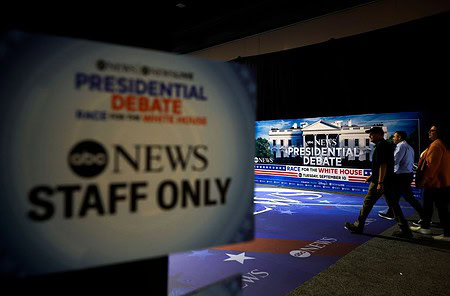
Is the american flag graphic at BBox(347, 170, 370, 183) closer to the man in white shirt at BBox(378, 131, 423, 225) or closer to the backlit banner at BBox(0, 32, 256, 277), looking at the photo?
the man in white shirt at BBox(378, 131, 423, 225)

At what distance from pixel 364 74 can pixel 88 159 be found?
19.7 ft

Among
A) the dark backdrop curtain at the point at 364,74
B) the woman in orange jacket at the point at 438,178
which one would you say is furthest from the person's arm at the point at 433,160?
the dark backdrop curtain at the point at 364,74

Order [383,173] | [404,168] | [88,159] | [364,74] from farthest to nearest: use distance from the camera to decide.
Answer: [364,74]
[404,168]
[383,173]
[88,159]

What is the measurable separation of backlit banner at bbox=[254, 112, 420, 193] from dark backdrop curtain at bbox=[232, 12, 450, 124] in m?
0.20

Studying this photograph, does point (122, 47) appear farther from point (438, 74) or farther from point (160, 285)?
point (438, 74)

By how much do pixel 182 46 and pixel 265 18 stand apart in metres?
2.73

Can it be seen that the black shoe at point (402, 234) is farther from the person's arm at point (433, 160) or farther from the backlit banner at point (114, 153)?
the backlit banner at point (114, 153)

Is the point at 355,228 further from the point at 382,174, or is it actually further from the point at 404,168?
the point at 404,168

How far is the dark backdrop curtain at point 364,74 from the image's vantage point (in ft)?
16.2

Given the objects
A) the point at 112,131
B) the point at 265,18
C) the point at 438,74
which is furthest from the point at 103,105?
the point at 265,18

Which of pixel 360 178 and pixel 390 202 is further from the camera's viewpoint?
pixel 360 178

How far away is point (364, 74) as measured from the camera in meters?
5.75

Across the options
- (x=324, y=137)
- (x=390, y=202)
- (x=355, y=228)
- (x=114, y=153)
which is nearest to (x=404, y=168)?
(x=390, y=202)

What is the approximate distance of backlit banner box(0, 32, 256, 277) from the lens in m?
0.53
